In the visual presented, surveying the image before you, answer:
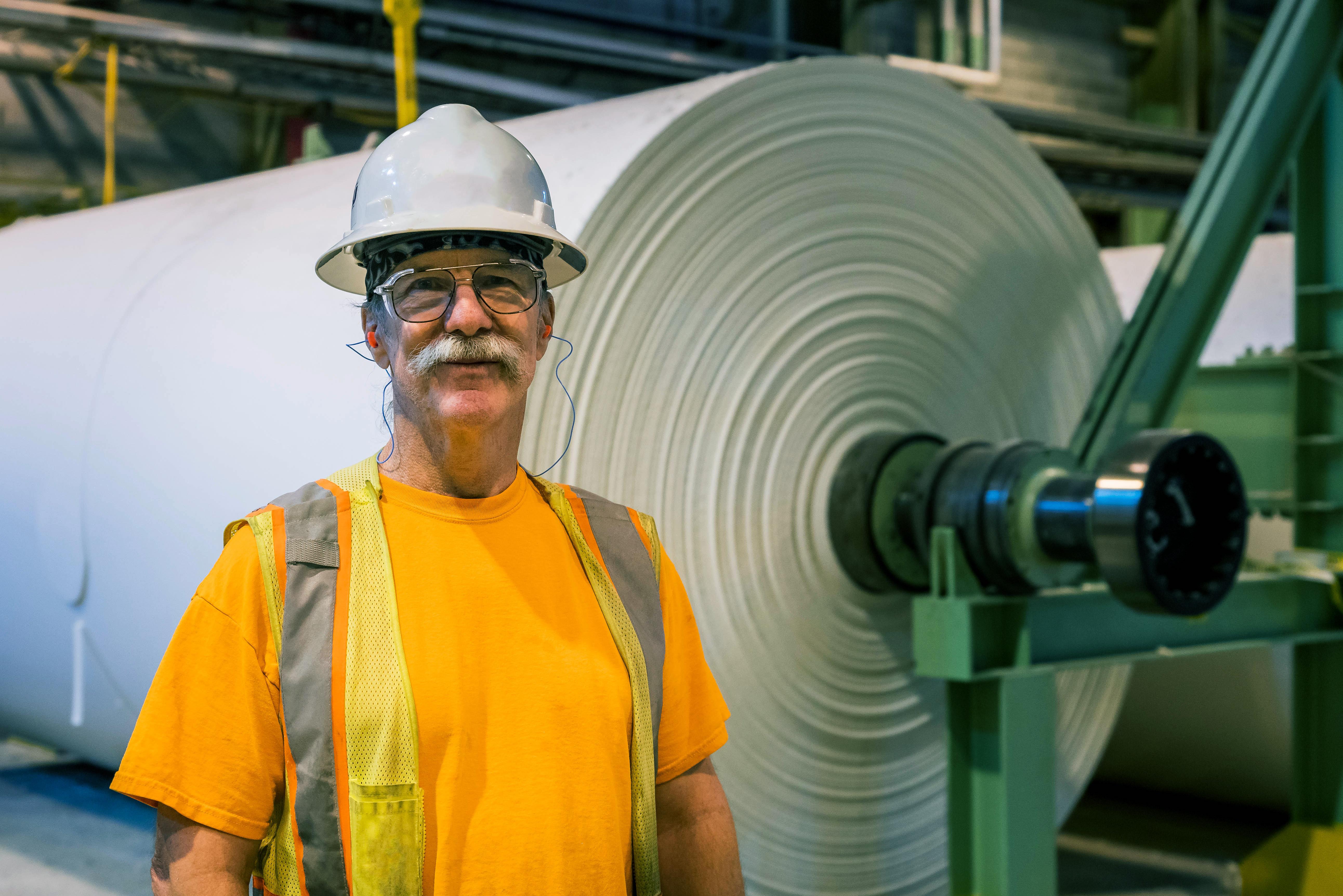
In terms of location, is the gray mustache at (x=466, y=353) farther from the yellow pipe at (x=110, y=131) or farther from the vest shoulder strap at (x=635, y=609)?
the yellow pipe at (x=110, y=131)

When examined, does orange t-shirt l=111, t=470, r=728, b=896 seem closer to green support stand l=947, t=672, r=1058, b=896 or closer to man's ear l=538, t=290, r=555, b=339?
man's ear l=538, t=290, r=555, b=339

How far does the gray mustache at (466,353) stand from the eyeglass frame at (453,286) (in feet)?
0.07

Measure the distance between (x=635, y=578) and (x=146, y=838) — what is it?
185 cm

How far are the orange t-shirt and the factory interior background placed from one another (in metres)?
0.53

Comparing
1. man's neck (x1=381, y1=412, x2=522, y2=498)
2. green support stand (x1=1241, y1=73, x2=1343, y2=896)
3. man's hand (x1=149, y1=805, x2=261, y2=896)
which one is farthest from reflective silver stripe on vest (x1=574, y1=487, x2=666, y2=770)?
green support stand (x1=1241, y1=73, x2=1343, y2=896)

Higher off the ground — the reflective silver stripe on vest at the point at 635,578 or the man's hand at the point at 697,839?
the reflective silver stripe on vest at the point at 635,578

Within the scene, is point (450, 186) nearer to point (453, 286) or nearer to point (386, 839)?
point (453, 286)

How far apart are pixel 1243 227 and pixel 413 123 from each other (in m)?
1.87

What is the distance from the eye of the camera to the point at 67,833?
261 cm

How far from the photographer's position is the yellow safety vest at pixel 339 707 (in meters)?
0.97

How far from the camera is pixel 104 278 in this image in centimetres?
242

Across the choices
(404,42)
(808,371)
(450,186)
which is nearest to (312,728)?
(450,186)

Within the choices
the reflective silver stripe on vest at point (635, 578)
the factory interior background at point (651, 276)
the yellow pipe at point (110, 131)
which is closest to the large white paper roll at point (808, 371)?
the factory interior background at point (651, 276)

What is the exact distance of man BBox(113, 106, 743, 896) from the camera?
3.18 ft
